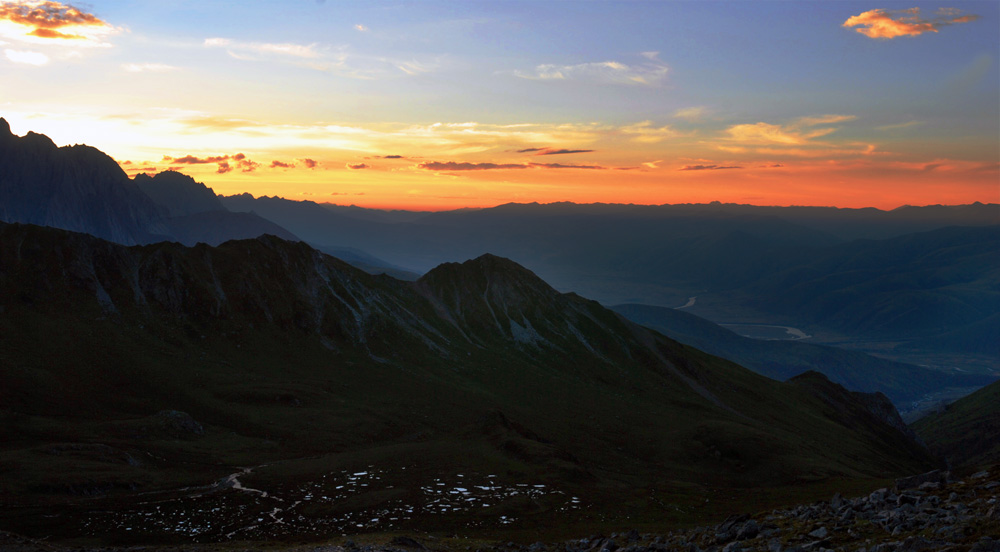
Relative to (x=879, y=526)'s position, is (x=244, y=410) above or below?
below

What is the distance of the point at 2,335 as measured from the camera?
146 metres

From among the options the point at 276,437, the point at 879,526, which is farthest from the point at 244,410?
the point at 879,526

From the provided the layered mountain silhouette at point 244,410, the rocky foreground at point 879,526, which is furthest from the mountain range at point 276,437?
the rocky foreground at point 879,526

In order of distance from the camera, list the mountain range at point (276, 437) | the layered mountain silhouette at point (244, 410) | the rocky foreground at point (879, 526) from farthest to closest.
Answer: the layered mountain silhouette at point (244, 410) < the mountain range at point (276, 437) < the rocky foreground at point (879, 526)

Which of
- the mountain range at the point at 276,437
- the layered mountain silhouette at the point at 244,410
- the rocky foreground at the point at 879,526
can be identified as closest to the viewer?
the rocky foreground at the point at 879,526

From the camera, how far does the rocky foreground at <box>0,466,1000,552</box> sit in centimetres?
2650

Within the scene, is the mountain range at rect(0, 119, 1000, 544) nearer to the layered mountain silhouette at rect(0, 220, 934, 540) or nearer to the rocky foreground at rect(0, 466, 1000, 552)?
the layered mountain silhouette at rect(0, 220, 934, 540)

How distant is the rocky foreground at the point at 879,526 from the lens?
26.5 meters

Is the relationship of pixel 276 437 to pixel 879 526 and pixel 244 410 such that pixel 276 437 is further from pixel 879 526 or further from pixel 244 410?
pixel 879 526

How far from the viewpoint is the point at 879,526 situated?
31172 millimetres

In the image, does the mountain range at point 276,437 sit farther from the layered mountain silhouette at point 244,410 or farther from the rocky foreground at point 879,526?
the rocky foreground at point 879,526

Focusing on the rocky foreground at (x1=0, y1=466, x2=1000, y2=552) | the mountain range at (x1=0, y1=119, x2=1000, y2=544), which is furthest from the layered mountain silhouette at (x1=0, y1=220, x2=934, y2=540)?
the rocky foreground at (x1=0, y1=466, x2=1000, y2=552)

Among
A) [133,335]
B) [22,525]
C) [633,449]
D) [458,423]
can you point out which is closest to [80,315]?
[133,335]

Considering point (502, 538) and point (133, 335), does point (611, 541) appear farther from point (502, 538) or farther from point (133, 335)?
point (133, 335)
